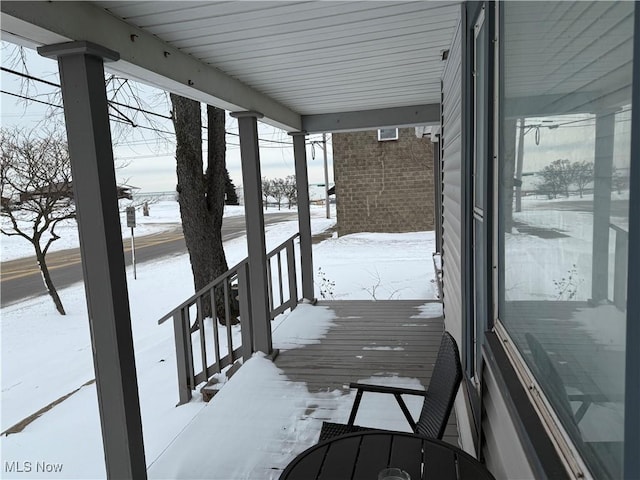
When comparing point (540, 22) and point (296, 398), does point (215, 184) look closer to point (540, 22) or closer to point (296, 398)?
point (296, 398)

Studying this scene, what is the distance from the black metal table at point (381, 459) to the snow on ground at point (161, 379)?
1.09 metres

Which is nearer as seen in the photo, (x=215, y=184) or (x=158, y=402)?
(x=158, y=402)

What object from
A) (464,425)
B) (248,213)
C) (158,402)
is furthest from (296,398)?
(158,402)

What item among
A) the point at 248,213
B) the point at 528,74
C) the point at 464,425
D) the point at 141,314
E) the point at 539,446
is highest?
the point at 528,74

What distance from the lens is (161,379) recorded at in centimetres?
566

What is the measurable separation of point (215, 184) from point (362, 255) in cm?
527

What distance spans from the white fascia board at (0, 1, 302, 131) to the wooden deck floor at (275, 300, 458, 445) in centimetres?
220

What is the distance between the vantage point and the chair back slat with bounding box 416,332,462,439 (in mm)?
1762

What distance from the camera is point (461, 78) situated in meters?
2.16

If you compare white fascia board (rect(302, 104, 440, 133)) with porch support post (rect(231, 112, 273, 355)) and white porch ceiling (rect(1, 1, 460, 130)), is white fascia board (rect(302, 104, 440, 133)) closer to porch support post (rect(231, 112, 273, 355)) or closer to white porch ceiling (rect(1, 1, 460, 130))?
white porch ceiling (rect(1, 1, 460, 130))

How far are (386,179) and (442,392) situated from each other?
1103cm

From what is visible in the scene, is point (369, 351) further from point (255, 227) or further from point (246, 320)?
point (255, 227)

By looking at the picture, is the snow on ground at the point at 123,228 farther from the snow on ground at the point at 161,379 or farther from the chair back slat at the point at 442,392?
the chair back slat at the point at 442,392

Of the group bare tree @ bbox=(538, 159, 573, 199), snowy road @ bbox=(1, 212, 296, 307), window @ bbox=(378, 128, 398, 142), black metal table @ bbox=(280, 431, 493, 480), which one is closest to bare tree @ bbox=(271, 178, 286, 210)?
snowy road @ bbox=(1, 212, 296, 307)
